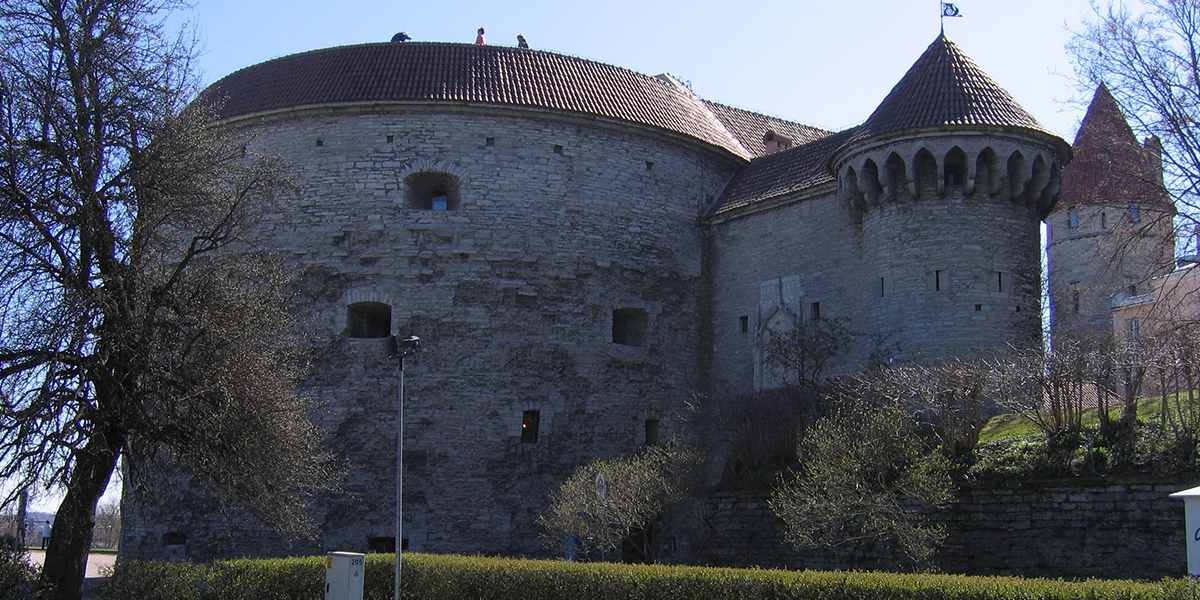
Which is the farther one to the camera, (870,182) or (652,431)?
(652,431)

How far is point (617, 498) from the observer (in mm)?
21688

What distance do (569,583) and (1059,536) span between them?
6.34 metres

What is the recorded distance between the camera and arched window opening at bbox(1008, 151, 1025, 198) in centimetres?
2277

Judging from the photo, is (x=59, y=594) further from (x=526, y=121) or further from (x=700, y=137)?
(x=700, y=137)

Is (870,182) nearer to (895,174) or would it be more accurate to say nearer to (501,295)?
(895,174)

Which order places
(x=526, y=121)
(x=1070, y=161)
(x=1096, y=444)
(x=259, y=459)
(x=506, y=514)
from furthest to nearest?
(x=526, y=121) < (x=506, y=514) < (x=1070, y=161) < (x=1096, y=444) < (x=259, y=459)

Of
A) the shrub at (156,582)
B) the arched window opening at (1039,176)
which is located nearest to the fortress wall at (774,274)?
the arched window opening at (1039,176)

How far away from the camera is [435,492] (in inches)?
982

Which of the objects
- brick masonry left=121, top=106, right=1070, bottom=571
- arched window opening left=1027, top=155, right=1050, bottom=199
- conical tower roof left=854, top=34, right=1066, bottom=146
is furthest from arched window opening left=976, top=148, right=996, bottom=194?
brick masonry left=121, top=106, right=1070, bottom=571

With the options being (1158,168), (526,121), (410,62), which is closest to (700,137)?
(526,121)

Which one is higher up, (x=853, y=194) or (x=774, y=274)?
(x=853, y=194)

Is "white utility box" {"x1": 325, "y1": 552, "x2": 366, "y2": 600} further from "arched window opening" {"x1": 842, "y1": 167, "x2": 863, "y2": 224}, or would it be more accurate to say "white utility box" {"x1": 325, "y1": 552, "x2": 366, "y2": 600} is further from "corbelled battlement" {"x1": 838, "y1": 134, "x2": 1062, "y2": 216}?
"arched window opening" {"x1": 842, "y1": 167, "x2": 863, "y2": 224}

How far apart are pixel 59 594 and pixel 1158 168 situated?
14.3 metres

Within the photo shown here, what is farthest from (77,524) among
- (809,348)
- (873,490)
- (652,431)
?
(652,431)
